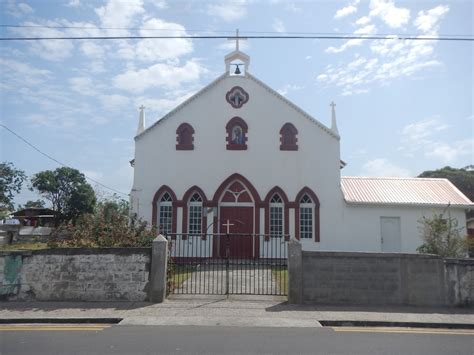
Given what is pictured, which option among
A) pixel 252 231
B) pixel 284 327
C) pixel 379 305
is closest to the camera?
pixel 284 327

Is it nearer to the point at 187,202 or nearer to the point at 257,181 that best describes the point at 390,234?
the point at 257,181

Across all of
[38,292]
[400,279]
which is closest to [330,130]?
[400,279]

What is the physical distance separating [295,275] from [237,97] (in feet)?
41.6

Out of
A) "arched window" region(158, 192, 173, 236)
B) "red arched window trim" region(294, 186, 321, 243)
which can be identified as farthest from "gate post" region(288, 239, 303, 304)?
"arched window" region(158, 192, 173, 236)

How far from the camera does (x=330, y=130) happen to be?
21.8m

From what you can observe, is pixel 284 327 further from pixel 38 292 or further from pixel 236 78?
pixel 236 78

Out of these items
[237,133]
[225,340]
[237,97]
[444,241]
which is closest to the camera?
[225,340]

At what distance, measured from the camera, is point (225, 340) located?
26.2 feet

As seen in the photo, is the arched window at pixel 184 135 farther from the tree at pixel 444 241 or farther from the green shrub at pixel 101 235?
the tree at pixel 444 241

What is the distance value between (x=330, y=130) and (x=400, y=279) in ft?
37.6

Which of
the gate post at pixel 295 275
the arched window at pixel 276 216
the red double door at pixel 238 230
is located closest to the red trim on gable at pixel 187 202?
the red double door at pixel 238 230

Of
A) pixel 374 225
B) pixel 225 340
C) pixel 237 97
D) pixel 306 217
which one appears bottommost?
pixel 225 340

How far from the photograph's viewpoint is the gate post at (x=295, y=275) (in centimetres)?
1152

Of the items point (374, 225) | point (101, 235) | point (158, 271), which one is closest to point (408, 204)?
point (374, 225)
